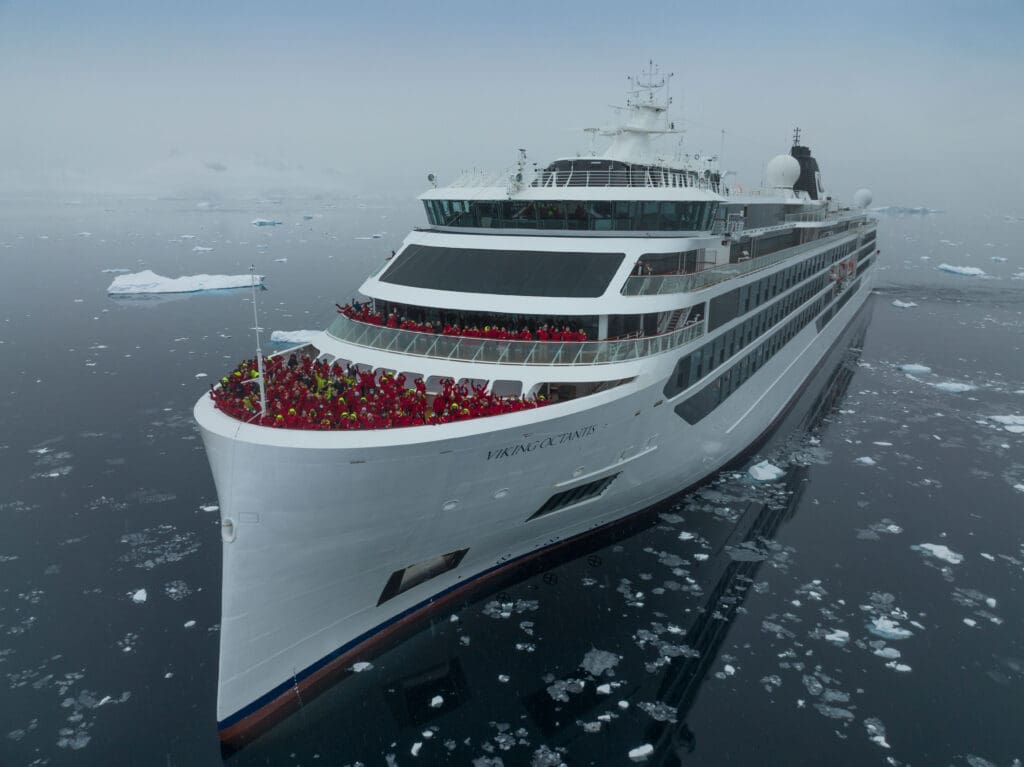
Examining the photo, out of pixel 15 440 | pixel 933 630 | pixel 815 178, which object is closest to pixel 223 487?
pixel 933 630

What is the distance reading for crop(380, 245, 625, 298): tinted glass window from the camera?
16.1 m

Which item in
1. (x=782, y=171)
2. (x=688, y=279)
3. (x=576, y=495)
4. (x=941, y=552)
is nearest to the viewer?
(x=576, y=495)

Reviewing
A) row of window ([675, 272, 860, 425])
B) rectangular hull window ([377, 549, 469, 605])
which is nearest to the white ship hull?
rectangular hull window ([377, 549, 469, 605])

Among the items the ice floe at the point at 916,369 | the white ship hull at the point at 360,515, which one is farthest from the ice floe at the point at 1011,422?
the white ship hull at the point at 360,515

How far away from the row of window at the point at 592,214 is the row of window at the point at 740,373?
465 centimetres

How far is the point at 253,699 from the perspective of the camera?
11.5 m

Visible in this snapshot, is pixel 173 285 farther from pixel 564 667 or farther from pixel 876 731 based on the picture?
pixel 876 731

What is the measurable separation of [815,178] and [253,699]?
1703 inches

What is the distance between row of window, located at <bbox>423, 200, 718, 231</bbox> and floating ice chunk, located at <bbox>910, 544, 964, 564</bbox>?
10650mm

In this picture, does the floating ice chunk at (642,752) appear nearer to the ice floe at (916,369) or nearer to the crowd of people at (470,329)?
the crowd of people at (470,329)

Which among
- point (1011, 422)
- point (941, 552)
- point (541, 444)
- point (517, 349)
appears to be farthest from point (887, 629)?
point (1011, 422)

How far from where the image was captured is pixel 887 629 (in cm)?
1417

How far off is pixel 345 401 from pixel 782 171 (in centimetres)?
3270

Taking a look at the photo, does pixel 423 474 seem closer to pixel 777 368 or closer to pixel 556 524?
pixel 556 524
